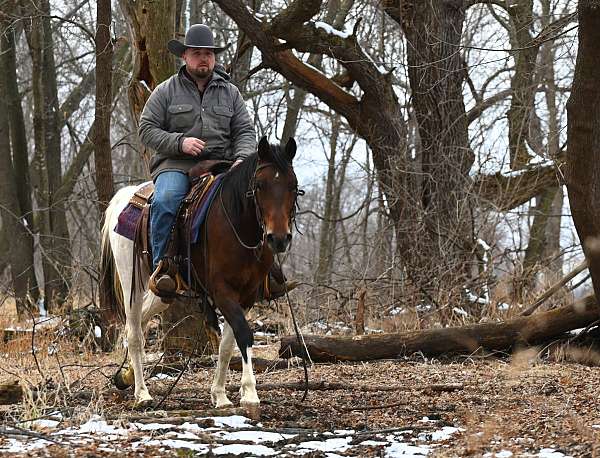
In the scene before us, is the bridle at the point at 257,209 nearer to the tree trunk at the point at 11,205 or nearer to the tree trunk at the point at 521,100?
the tree trunk at the point at 521,100

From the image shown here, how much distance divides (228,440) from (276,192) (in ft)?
6.21

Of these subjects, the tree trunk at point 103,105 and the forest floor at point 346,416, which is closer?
the forest floor at point 346,416

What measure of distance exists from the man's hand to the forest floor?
2.11 m

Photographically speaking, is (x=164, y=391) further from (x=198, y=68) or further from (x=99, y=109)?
(x=99, y=109)

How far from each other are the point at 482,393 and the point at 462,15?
8775 millimetres

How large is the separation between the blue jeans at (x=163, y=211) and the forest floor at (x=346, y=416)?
4.33 ft

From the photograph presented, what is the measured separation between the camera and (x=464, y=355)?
34.7 feet

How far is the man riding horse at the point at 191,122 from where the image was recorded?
8.12m

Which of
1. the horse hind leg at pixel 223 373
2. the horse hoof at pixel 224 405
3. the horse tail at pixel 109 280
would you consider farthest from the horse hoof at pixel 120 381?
the horse hoof at pixel 224 405

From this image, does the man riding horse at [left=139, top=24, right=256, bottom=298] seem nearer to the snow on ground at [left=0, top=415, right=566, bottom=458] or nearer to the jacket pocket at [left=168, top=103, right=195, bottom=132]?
the jacket pocket at [left=168, top=103, right=195, bottom=132]

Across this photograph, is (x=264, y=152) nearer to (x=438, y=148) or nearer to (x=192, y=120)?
(x=192, y=120)

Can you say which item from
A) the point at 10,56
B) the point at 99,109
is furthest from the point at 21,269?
the point at 99,109

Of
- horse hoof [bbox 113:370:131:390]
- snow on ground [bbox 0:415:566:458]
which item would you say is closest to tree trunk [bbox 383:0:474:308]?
horse hoof [bbox 113:370:131:390]

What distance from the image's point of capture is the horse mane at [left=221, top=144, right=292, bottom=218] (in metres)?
7.45
